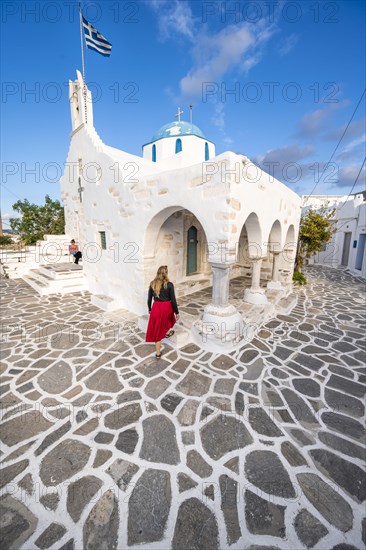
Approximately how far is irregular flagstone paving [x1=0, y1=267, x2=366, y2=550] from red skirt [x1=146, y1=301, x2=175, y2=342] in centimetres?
50

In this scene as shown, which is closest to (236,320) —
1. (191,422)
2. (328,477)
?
(191,422)

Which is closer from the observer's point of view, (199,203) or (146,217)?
(199,203)

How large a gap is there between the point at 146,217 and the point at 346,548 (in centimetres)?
566

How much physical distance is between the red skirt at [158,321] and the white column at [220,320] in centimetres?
94

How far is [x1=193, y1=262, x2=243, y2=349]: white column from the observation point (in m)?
4.60

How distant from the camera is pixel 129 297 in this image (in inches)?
262

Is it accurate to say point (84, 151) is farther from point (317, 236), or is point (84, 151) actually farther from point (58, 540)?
point (317, 236)

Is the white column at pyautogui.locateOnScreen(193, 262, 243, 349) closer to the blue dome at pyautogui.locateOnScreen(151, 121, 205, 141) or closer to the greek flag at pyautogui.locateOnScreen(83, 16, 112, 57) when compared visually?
the blue dome at pyautogui.locateOnScreen(151, 121, 205, 141)

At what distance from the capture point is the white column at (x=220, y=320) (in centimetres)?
460

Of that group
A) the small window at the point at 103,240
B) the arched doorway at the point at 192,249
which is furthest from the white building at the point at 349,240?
the small window at the point at 103,240

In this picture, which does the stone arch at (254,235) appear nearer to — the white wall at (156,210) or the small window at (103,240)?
the white wall at (156,210)

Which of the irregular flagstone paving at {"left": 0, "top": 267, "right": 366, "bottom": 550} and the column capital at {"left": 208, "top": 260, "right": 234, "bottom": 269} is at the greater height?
the column capital at {"left": 208, "top": 260, "right": 234, "bottom": 269}

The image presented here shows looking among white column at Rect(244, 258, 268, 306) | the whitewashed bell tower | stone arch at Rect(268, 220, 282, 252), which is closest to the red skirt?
white column at Rect(244, 258, 268, 306)

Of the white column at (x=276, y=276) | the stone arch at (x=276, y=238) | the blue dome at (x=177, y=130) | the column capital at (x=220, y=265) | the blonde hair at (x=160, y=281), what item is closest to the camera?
the blonde hair at (x=160, y=281)
